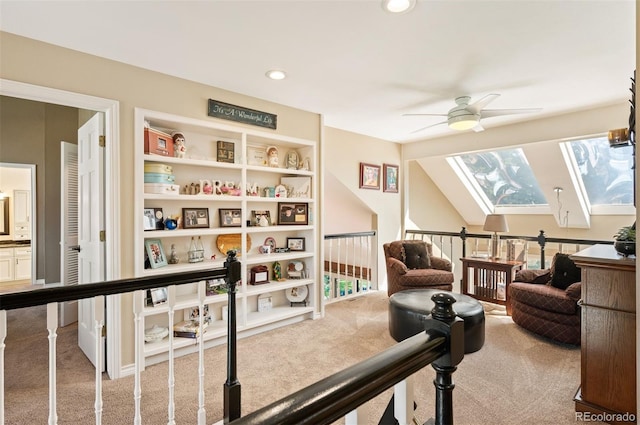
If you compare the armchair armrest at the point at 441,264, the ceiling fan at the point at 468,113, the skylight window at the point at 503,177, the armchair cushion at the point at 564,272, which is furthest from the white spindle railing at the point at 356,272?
the armchair cushion at the point at 564,272

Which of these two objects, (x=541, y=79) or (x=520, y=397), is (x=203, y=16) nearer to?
(x=541, y=79)

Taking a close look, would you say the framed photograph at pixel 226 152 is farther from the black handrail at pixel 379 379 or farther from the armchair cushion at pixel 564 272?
the armchair cushion at pixel 564 272

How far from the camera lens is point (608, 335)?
6.23 ft

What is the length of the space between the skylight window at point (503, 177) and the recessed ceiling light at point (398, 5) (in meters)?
3.90

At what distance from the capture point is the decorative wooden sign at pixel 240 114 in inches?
121

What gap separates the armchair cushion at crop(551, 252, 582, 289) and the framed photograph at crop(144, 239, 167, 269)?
12.8 ft

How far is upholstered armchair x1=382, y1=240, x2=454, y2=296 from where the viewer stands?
159 inches

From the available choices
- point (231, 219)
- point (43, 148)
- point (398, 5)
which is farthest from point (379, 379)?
point (43, 148)

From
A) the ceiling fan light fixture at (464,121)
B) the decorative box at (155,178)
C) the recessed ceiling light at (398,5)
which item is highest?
the recessed ceiling light at (398,5)

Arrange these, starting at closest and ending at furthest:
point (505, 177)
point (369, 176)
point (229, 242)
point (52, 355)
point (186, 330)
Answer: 1. point (52, 355)
2. point (186, 330)
3. point (229, 242)
4. point (369, 176)
5. point (505, 177)

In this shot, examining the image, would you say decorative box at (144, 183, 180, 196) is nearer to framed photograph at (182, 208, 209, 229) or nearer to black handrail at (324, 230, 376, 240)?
framed photograph at (182, 208, 209, 229)

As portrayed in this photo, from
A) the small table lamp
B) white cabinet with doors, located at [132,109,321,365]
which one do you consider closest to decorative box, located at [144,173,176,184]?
white cabinet with doors, located at [132,109,321,365]

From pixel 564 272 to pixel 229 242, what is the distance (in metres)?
3.50

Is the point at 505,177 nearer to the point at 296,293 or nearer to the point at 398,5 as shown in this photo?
the point at 296,293
